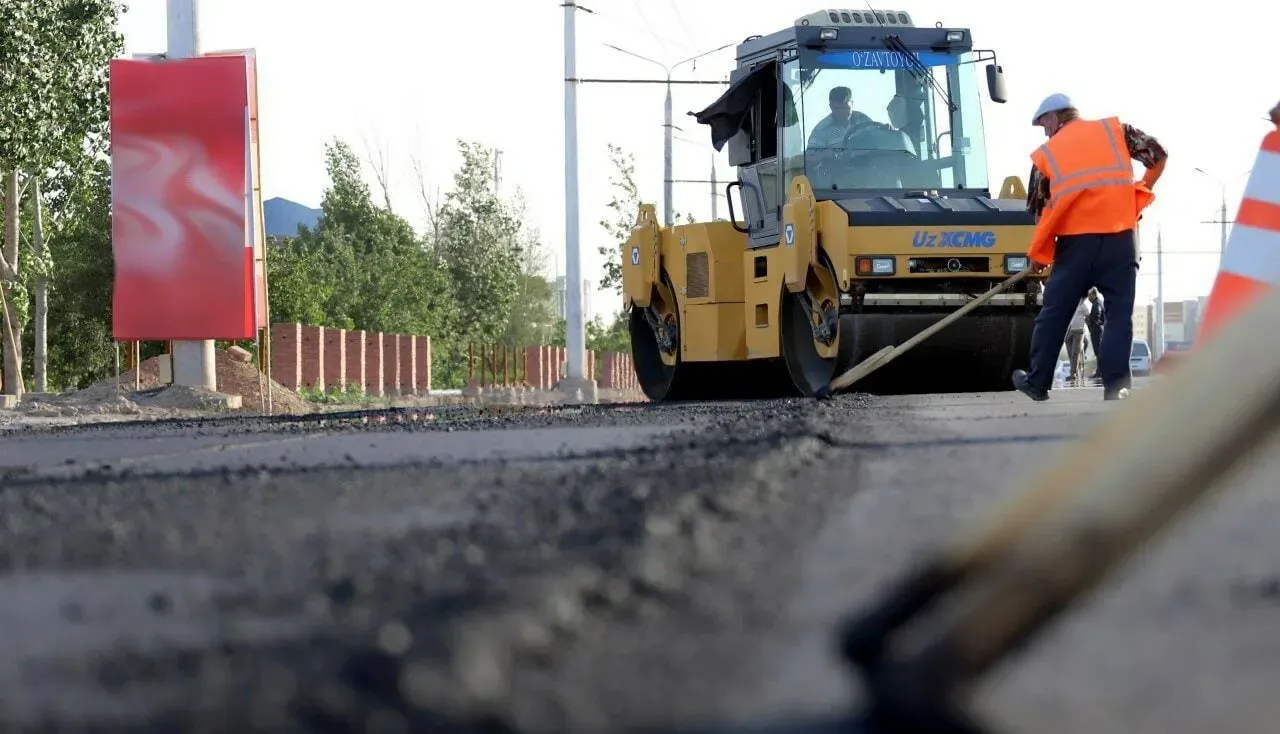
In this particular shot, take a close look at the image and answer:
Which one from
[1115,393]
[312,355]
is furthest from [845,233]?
[312,355]

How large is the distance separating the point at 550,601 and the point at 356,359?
3289 centimetres

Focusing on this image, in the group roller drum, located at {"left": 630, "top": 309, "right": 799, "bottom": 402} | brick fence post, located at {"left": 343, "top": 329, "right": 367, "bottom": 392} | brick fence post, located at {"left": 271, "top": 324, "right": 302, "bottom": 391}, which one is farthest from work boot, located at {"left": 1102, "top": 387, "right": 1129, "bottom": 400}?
brick fence post, located at {"left": 343, "top": 329, "right": 367, "bottom": 392}

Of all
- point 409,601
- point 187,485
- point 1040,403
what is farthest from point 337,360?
point 409,601

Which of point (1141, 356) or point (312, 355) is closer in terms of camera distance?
point (312, 355)

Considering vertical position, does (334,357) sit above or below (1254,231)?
below

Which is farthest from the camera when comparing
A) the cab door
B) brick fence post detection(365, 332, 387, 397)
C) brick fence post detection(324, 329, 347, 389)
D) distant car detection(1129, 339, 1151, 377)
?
distant car detection(1129, 339, 1151, 377)

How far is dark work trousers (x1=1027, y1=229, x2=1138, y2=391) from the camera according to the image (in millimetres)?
9984

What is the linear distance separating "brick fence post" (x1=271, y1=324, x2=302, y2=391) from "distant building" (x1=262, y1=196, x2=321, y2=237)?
3334 inches

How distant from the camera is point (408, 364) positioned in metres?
41.6

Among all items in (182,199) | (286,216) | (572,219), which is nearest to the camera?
(182,199)

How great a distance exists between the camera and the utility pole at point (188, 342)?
Answer: 2044cm

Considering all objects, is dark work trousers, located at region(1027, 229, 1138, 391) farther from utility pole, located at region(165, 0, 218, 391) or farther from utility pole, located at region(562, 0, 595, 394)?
utility pole, located at region(562, 0, 595, 394)

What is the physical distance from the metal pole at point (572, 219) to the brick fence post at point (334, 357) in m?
5.30

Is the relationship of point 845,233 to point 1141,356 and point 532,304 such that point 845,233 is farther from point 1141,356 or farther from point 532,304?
point 532,304
